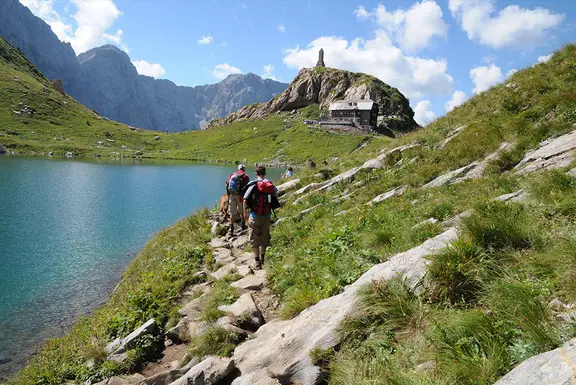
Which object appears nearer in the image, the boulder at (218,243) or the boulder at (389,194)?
the boulder at (389,194)

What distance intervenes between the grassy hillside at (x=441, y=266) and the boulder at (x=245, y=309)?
0.99 m

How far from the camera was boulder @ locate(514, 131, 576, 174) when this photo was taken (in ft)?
32.1

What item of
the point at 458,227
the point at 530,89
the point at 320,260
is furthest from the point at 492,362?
the point at 530,89

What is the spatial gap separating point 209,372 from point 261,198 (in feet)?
22.8

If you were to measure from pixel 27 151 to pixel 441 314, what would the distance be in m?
154

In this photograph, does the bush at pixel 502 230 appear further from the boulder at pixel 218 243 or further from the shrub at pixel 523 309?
the boulder at pixel 218 243

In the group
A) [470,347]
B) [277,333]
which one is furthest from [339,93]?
[470,347]

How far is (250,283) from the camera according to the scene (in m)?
11.5

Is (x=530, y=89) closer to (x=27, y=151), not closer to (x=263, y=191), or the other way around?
(x=263, y=191)

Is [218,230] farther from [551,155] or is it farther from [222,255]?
[551,155]

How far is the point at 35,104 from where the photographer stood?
17738cm

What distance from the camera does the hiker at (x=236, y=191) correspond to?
58.1 feet

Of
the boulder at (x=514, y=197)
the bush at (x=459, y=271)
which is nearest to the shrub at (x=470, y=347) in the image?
the bush at (x=459, y=271)

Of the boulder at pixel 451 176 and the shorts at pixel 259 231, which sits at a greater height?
the boulder at pixel 451 176
